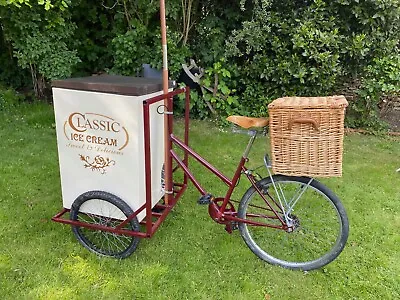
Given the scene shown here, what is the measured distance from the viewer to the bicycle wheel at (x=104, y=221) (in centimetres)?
212

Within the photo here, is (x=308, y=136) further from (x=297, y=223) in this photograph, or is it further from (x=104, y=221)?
(x=104, y=221)

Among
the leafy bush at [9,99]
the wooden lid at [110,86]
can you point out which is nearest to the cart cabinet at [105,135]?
the wooden lid at [110,86]

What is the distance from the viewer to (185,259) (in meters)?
2.21

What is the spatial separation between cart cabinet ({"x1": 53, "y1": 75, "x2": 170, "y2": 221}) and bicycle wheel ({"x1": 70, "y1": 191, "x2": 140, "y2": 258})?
0.06 ft

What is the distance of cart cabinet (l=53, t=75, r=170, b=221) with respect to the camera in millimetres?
1958

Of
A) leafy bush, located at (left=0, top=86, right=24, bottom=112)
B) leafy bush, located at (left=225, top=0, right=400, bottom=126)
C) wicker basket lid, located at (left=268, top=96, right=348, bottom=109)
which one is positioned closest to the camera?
wicker basket lid, located at (left=268, top=96, right=348, bottom=109)

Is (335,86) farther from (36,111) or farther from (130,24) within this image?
(36,111)

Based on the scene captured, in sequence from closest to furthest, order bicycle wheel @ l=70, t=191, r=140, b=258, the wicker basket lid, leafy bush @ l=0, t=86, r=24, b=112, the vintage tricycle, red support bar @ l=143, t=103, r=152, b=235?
1. the wicker basket lid
2. red support bar @ l=143, t=103, r=152, b=235
3. the vintage tricycle
4. bicycle wheel @ l=70, t=191, r=140, b=258
5. leafy bush @ l=0, t=86, r=24, b=112

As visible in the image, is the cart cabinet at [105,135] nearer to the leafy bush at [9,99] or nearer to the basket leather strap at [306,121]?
the basket leather strap at [306,121]

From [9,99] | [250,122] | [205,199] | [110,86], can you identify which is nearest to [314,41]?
[250,122]

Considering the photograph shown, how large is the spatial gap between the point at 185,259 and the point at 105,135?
833 millimetres

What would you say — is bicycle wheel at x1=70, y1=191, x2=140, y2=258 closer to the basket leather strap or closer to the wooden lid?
the wooden lid

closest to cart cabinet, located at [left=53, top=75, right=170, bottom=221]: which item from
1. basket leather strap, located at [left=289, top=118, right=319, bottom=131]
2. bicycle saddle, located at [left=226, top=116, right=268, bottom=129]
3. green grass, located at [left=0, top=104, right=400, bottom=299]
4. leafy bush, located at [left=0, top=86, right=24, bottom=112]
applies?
green grass, located at [left=0, top=104, right=400, bottom=299]

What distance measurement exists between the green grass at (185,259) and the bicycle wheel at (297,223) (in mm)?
88
